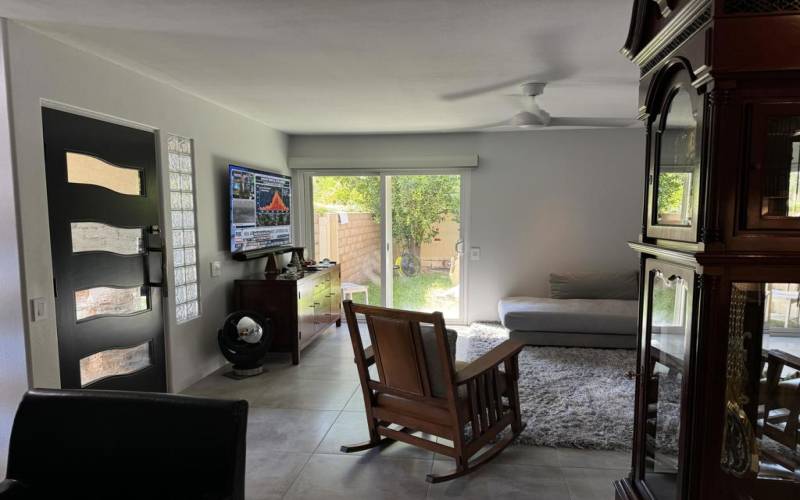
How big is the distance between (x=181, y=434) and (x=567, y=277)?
4610mm

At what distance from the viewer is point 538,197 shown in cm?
551

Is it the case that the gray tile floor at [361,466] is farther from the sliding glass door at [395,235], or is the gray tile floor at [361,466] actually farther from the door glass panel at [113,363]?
the sliding glass door at [395,235]

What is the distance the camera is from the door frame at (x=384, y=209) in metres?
5.58

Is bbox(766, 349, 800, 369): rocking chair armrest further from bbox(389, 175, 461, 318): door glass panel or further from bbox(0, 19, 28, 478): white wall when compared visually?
bbox(389, 175, 461, 318): door glass panel

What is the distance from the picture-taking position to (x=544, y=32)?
2.34 meters

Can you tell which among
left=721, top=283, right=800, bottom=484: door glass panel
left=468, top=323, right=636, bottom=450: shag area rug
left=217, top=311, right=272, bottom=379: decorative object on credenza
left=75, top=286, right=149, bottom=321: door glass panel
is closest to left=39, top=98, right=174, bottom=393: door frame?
left=75, top=286, right=149, bottom=321: door glass panel

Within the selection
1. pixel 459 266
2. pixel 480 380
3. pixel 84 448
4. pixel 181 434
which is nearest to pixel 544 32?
pixel 480 380

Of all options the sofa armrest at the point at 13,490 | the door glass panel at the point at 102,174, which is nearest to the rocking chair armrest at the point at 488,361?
the sofa armrest at the point at 13,490

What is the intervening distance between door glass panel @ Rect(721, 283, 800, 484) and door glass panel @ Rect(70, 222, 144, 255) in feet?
9.78

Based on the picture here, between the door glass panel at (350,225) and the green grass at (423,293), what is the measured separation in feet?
0.62

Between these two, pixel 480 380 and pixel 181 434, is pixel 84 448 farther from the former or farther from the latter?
pixel 480 380

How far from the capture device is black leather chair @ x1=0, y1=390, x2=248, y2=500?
1.37 metres

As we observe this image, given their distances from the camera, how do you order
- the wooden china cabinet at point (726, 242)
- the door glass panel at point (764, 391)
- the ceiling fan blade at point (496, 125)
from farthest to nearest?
the ceiling fan blade at point (496, 125) < the door glass panel at point (764, 391) < the wooden china cabinet at point (726, 242)

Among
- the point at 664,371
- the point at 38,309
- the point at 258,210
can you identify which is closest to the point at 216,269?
the point at 258,210
